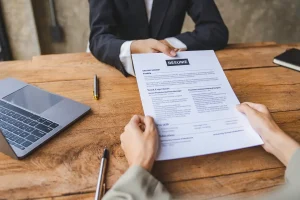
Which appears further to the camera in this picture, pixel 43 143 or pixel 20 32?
pixel 20 32

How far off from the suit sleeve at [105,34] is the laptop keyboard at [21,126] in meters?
0.32

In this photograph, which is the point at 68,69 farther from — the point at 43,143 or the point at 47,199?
the point at 47,199

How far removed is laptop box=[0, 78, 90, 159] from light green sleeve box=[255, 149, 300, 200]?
0.46m

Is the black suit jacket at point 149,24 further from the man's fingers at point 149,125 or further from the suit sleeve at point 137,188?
the suit sleeve at point 137,188

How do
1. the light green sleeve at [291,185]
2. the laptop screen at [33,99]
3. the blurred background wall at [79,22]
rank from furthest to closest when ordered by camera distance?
the blurred background wall at [79,22] → the laptop screen at [33,99] → the light green sleeve at [291,185]

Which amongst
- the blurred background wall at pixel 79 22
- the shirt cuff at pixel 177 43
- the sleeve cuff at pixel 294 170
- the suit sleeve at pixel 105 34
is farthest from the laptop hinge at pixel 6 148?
the blurred background wall at pixel 79 22

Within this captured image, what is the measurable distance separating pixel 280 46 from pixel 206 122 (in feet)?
2.10

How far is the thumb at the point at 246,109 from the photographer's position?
2.45 ft

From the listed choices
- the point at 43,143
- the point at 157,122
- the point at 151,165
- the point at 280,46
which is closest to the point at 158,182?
the point at 151,165

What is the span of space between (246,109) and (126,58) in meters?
0.40

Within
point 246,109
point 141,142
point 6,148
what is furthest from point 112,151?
point 246,109

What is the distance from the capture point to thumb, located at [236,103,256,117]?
0.75 m

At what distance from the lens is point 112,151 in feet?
2.29

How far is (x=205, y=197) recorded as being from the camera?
0.60m
